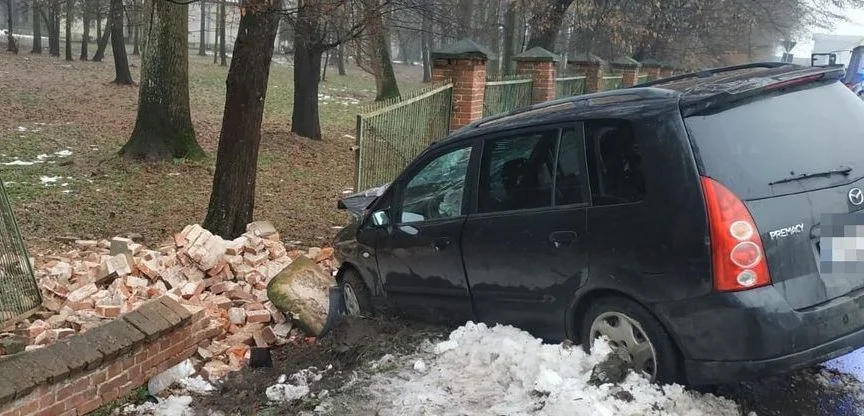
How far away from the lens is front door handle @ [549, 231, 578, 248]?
370 cm

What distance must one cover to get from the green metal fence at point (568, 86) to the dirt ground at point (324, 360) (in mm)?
9966

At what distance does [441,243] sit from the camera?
4508 millimetres

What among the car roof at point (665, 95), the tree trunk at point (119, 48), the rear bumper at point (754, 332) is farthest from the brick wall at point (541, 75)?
the tree trunk at point (119, 48)

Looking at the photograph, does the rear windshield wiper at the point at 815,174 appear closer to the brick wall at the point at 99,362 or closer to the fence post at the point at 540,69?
the brick wall at the point at 99,362

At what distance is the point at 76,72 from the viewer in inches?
1218

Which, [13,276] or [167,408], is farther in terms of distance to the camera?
[13,276]

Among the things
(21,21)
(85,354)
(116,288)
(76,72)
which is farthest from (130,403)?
(21,21)

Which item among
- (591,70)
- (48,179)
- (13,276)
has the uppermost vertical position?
(591,70)

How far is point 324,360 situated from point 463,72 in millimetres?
6295

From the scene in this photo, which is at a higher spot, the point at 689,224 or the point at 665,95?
the point at 665,95

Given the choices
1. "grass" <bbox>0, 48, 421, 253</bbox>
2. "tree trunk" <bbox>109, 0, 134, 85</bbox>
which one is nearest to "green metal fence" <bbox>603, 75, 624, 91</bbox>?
"grass" <bbox>0, 48, 421, 253</bbox>

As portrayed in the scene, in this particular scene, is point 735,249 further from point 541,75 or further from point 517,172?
point 541,75

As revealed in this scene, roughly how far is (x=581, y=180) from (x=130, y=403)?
117 inches

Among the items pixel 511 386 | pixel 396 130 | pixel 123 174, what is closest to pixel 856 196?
pixel 511 386
